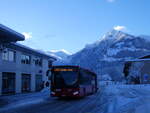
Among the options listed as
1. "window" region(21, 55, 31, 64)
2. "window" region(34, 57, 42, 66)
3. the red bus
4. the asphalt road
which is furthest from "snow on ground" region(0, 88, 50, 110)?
"window" region(34, 57, 42, 66)

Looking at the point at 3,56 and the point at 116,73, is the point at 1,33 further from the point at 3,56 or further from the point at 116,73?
the point at 116,73

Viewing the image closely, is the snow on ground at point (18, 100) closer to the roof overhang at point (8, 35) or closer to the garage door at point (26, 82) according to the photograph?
the roof overhang at point (8, 35)

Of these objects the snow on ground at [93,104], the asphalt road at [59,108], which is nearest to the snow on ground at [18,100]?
the snow on ground at [93,104]

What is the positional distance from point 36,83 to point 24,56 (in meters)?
6.78

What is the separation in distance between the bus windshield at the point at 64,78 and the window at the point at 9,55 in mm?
10751

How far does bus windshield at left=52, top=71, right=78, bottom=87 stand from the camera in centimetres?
2361

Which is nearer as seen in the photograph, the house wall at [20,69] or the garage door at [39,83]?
the house wall at [20,69]

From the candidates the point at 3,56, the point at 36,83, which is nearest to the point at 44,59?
the point at 36,83

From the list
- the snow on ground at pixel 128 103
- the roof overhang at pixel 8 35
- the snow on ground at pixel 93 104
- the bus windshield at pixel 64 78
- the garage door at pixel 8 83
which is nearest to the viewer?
the snow on ground at pixel 128 103

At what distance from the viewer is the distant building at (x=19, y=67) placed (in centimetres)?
3219

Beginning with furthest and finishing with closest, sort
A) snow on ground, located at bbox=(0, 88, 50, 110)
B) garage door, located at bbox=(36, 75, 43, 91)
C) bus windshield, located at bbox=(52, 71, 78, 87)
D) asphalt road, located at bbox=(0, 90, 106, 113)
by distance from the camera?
garage door, located at bbox=(36, 75, 43, 91) < bus windshield, located at bbox=(52, 71, 78, 87) < snow on ground, located at bbox=(0, 88, 50, 110) < asphalt road, located at bbox=(0, 90, 106, 113)

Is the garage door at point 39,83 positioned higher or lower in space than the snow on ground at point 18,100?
higher

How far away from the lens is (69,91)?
23.4m

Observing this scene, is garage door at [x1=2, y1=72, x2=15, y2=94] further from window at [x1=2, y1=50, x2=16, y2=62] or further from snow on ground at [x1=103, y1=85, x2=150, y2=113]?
snow on ground at [x1=103, y1=85, x2=150, y2=113]
